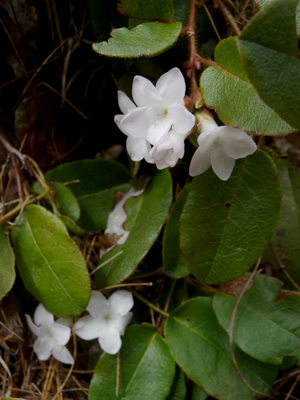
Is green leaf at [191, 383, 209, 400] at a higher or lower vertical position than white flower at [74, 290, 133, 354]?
lower

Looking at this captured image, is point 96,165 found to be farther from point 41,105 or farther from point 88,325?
point 88,325

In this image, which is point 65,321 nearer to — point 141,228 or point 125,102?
point 141,228

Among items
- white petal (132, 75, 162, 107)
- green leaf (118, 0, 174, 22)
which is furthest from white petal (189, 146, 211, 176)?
green leaf (118, 0, 174, 22)

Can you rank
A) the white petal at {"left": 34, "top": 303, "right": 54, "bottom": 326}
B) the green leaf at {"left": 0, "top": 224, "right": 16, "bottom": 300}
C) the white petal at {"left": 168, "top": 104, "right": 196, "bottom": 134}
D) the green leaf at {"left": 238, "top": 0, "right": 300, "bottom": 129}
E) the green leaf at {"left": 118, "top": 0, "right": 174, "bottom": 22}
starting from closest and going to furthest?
the green leaf at {"left": 238, "top": 0, "right": 300, "bottom": 129} < the white petal at {"left": 168, "top": 104, "right": 196, "bottom": 134} < the green leaf at {"left": 118, "top": 0, "right": 174, "bottom": 22} < the green leaf at {"left": 0, "top": 224, "right": 16, "bottom": 300} < the white petal at {"left": 34, "top": 303, "right": 54, "bottom": 326}

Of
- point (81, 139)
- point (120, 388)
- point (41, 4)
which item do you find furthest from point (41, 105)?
point (120, 388)

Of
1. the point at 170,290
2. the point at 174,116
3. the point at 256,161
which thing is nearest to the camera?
the point at 174,116

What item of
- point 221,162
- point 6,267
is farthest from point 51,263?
point 221,162

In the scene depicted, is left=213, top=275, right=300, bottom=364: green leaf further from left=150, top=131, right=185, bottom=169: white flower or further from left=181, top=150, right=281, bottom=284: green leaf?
left=150, top=131, right=185, bottom=169: white flower
